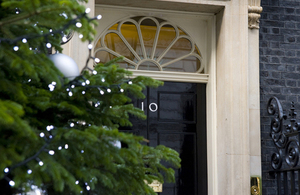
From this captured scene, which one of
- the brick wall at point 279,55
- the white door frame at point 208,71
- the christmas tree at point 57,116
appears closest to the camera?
the christmas tree at point 57,116

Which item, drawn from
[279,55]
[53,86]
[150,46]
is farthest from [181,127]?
[53,86]

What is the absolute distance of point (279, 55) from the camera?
17.9 ft

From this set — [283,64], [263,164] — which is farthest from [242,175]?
[283,64]

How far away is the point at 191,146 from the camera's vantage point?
518cm

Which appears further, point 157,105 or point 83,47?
point 157,105

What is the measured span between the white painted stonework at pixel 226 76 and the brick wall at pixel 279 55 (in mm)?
275

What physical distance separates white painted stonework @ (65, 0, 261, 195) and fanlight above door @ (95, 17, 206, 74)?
11 centimetres

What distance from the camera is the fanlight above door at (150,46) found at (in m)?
5.16

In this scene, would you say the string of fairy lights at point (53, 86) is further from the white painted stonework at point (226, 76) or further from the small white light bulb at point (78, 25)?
the white painted stonework at point (226, 76)

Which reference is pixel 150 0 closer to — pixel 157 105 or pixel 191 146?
pixel 157 105

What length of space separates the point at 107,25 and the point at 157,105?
1.21m

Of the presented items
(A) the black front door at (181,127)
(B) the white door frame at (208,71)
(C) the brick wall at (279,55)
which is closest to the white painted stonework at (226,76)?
(B) the white door frame at (208,71)

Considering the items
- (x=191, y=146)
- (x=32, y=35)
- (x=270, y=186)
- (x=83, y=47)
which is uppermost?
(x=83, y=47)

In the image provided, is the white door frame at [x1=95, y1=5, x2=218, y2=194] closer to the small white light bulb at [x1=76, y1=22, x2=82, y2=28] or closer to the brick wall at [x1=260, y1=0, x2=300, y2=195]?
the brick wall at [x1=260, y1=0, x2=300, y2=195]
